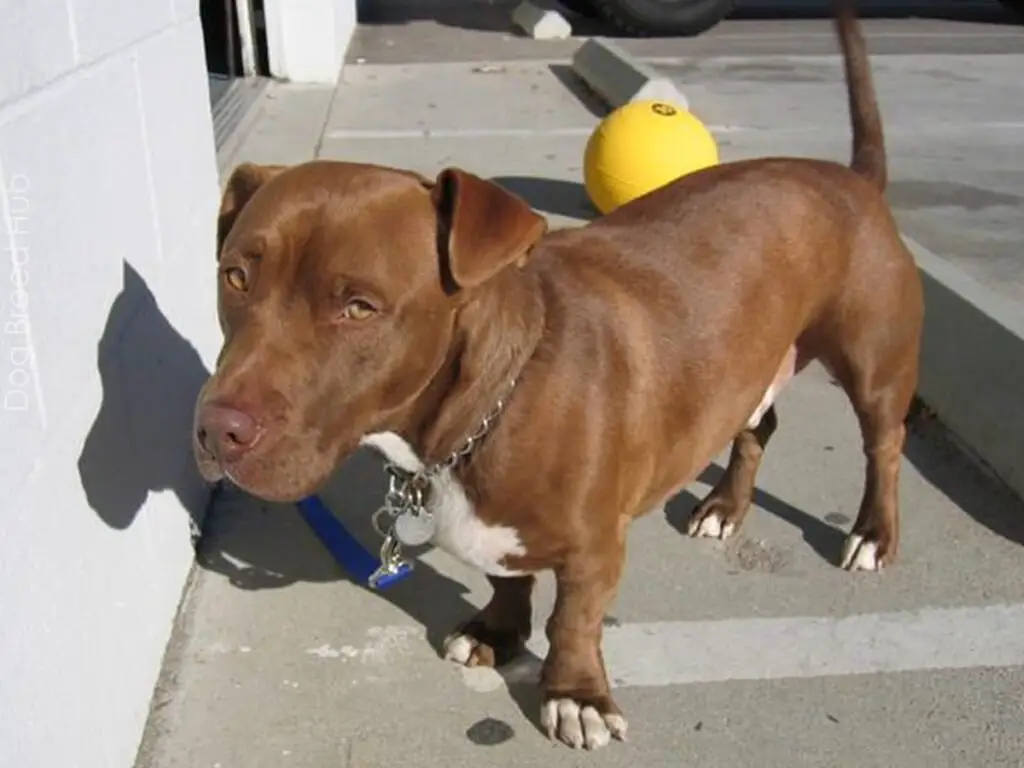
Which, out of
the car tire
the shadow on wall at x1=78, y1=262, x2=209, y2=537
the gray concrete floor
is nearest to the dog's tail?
the gray concrete floor

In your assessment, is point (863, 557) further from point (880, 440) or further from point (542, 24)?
point (542, 24)

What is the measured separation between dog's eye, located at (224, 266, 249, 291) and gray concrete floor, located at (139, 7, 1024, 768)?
1.14 m

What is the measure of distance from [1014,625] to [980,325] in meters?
1.30

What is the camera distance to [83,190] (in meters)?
2.62

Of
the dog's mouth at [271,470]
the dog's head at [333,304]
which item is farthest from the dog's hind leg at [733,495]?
the dog's mouth at [271,470]

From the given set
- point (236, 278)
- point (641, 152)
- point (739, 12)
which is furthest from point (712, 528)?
point (739, 12)

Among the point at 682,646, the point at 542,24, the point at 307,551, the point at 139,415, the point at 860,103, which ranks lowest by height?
the point at 542,24

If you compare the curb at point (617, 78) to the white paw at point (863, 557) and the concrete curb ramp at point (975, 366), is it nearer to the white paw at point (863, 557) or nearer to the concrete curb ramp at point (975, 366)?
the concrete curb ramp at point (975, 366)

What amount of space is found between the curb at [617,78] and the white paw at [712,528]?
14.0 feet

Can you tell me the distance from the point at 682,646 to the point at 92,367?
5.39ft

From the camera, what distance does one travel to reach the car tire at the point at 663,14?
11703 mm

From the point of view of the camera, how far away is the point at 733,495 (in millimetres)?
3773

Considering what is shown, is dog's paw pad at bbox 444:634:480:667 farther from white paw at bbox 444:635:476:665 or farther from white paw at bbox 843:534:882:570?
white paw at bbox 843:534:882:570

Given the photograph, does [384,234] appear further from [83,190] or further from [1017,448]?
[1017,448]
